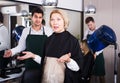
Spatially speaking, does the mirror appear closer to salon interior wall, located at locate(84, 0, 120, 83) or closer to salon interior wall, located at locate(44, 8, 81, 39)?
salon interior wall, located at locate(44, 8, 81, 39)

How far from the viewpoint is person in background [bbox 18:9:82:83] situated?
1.54 m

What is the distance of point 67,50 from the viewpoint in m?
1.56

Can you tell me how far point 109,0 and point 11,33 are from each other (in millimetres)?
2362

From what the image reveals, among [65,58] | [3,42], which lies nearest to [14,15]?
[3,42]

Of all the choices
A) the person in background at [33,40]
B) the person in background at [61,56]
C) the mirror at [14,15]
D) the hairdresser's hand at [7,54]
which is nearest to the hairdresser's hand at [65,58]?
the person in background at [61,56]

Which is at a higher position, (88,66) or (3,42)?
(3,42)

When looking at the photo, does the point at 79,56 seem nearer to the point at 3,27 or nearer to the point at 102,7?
the point at 3,27

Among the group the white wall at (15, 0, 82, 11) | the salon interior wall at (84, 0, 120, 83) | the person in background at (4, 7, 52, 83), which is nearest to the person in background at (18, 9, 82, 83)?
the person in background at (4, 7, 52, 83)

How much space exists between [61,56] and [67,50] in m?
0.06

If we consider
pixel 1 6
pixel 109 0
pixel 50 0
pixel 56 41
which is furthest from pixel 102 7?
pixel 56 41

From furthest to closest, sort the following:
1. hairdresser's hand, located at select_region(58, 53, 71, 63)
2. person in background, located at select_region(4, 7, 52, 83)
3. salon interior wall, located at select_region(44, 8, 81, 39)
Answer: salon interior wall, located at select_region(44, 8, 81, 39) < person in background, located at select_region(4, 7, 52, 83) < hairdresser's hand, located at select_region(58, 53, 71, 63)

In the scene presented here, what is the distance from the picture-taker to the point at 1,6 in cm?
246

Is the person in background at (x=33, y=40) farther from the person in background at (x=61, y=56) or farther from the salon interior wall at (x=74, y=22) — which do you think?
the salon interior wall at (x=74, y=22)

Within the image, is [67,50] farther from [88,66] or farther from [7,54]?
[7,54]
